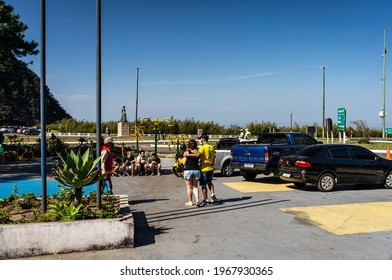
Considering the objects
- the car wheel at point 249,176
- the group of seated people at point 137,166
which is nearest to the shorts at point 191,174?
the car wheel at point 249,176

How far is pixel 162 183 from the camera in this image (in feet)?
44.0

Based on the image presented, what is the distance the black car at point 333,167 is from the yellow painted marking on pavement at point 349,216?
6.36ft

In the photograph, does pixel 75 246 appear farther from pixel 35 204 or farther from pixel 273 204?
pixel 273 204

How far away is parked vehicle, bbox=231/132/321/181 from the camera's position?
496 inches

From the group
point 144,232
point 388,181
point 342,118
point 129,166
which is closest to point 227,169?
point 129,166

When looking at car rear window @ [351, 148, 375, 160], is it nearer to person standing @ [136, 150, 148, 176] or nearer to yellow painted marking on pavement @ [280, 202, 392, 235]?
yellow painted marking on pavement @ [280, 202, 392, 235]

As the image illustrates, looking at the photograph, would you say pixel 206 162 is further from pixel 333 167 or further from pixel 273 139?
pixel 273 139

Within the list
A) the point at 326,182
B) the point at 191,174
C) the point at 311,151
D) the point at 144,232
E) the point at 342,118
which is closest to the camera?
the point at 144,232

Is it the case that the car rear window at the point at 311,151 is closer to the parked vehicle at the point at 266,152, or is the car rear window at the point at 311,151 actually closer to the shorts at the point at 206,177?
the parked vehicle at the point at 266,152

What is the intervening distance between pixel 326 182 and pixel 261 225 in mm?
5005

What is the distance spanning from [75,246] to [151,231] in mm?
1628

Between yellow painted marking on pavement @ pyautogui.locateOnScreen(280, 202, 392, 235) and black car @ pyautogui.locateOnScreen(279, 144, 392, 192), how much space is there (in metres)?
1.94

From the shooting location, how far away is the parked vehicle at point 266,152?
1261 cm

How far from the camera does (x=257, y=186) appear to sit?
1278 centimetres
